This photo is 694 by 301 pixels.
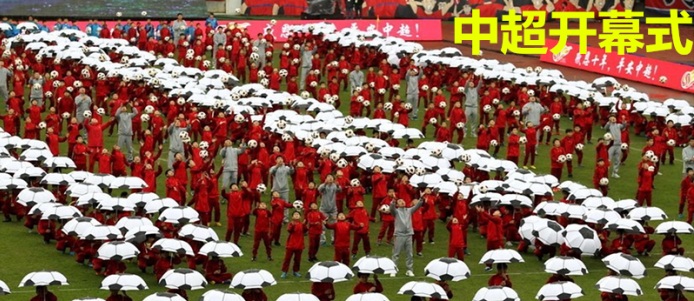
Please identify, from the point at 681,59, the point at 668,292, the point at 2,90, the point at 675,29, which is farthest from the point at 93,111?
the point at 675,29

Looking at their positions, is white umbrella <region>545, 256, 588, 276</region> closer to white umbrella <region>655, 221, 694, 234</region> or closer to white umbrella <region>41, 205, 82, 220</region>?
white umbrella <region>655, 221, 694, 234</region>

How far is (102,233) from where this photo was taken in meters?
30.1

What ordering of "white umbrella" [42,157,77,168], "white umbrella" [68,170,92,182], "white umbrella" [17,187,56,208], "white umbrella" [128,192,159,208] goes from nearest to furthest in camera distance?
A: "white umbrella" [128,192,159,208] → "white umbrella" [17,187,56,208] → "white umbrella" [68,170,92,182] → "white umbrella" [42,157,77,168]

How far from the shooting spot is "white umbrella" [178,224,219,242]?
99.0 feet

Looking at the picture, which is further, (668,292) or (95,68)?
(95,68)

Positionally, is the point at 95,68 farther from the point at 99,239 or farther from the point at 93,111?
the point at 99,239

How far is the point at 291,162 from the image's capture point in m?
38.2

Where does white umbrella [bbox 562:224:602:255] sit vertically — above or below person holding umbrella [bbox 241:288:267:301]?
below

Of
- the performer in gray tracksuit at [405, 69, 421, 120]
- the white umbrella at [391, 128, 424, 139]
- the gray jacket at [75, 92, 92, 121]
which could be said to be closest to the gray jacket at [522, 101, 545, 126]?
the white umbrella at [391, 128, 424, 139]

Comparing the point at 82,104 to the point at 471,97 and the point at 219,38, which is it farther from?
the point at 219,38

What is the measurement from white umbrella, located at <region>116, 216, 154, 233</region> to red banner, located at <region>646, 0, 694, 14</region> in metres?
50.9

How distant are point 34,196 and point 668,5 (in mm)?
50069

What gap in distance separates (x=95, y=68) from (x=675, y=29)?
1308 inches

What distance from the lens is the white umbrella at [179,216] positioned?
31.2 m
